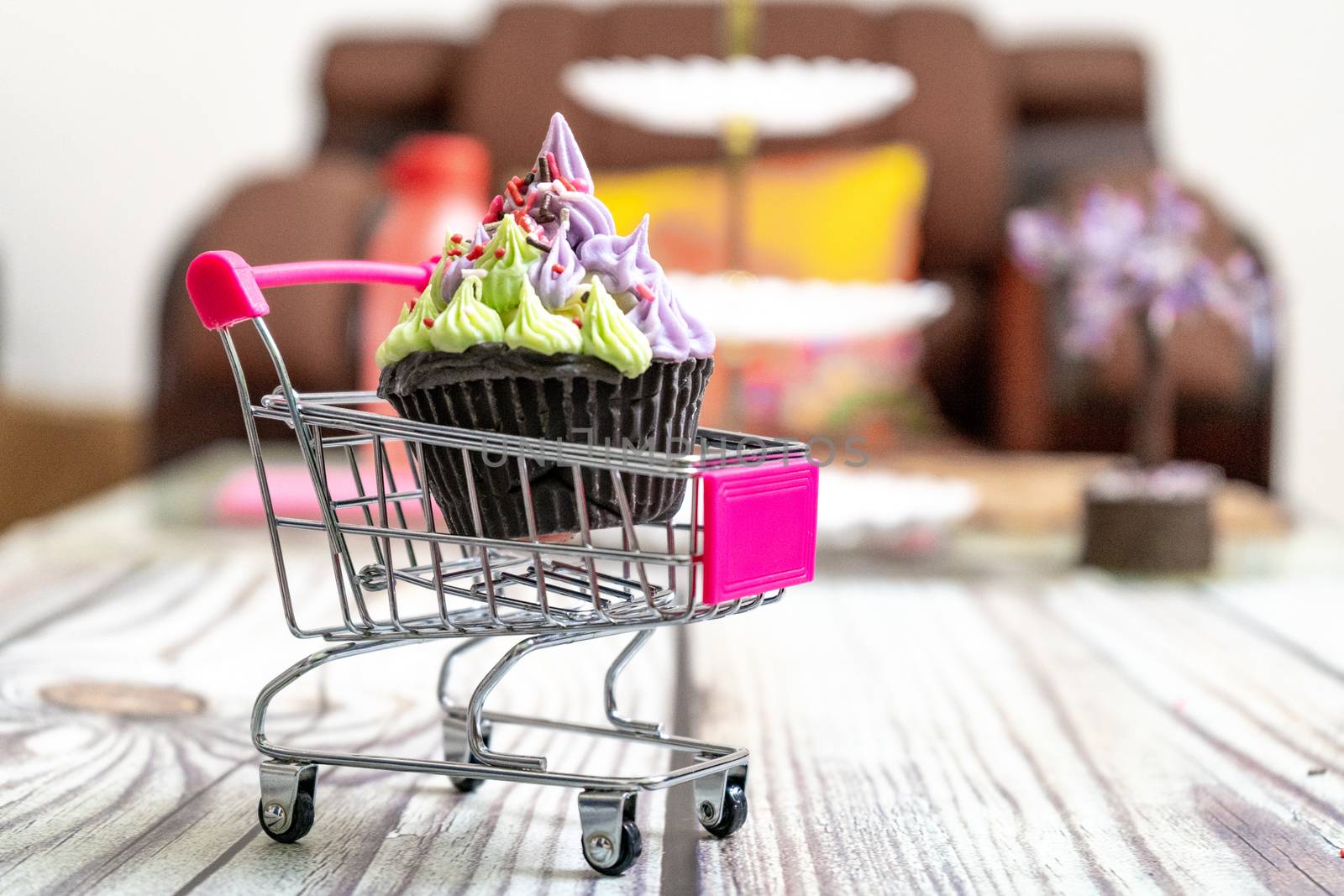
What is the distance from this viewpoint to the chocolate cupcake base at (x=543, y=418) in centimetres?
76

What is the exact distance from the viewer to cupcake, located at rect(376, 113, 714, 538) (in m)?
0.75

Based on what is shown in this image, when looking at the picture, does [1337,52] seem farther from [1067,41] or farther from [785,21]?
[785,21]

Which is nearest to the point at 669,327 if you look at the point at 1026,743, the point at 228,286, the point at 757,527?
the point at 757,527

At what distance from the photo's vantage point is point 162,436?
8.09ft

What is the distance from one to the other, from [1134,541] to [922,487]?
0.41 m

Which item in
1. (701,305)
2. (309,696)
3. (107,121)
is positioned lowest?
(309,696)

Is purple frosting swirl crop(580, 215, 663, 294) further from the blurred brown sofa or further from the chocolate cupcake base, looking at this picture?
the blurred brown sofa

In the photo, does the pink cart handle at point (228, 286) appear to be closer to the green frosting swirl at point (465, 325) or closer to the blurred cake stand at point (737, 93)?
the green frosting swirl at point (465, 325)

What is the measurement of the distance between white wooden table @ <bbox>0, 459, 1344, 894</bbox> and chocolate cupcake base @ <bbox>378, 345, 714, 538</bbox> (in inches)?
7.2

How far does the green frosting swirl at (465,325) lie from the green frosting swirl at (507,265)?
0.01m

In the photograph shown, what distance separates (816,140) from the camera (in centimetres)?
272

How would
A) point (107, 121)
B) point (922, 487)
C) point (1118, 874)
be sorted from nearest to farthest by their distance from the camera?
point (1118, 874)
point (922, 487)
point (107, 121)

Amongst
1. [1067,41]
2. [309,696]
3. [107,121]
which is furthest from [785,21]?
[309,696]

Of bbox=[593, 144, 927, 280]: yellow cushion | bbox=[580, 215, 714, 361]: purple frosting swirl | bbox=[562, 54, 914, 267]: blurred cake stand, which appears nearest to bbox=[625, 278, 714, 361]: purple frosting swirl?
bbox=[580, 215, 714, 361]: purple frosting swirl
